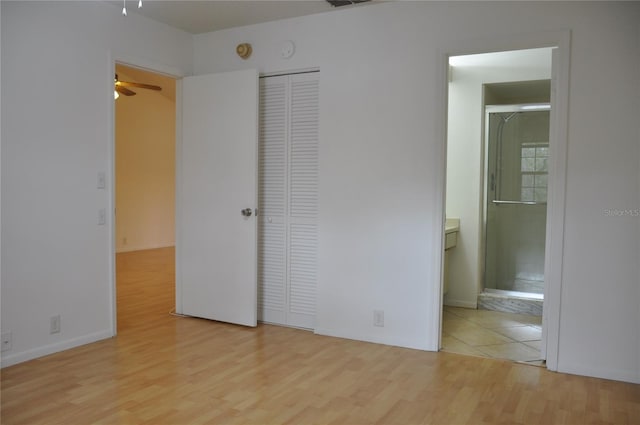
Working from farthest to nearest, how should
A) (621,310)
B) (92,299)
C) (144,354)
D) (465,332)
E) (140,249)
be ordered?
(140,249)
(465,332)
(92,299)
(144,354)
(621,310)

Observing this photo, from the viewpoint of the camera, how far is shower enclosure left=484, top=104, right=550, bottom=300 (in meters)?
5.19

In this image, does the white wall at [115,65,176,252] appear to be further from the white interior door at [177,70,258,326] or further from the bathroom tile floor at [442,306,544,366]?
the bathroom tile floor at [442,306,544,366]

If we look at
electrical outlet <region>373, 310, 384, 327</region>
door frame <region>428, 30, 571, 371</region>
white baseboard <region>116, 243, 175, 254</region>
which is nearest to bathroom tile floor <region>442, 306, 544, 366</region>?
door frame <region>428, 30, 571, 371</region>

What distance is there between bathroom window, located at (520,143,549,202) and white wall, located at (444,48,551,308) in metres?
0.60

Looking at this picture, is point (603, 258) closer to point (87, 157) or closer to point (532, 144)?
point (532, 144)

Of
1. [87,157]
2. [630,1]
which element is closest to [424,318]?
[630,1]

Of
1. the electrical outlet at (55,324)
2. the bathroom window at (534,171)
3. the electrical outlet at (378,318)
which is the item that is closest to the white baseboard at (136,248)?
the electrical outlet at (55,324)

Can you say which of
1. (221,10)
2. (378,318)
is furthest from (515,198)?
(221,10)

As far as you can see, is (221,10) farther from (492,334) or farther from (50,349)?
(492,334)

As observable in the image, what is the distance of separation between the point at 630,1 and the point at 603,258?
4.92 ft

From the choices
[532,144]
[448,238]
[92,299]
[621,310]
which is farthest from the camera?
[532,144]

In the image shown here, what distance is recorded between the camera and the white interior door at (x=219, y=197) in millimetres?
4172

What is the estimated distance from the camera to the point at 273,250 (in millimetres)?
4336

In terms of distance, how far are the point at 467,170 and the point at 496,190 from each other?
0.51m
